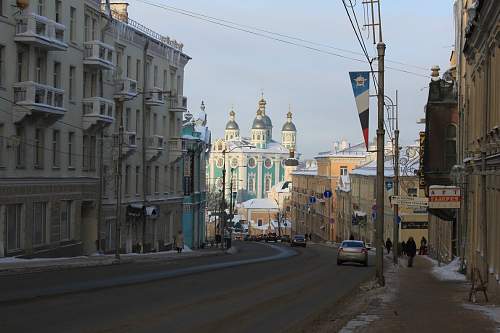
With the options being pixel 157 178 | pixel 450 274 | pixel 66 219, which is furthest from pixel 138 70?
pixel 450 274

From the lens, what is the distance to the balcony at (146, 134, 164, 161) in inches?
2379

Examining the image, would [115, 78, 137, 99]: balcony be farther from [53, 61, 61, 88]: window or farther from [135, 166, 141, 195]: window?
[53, 61, 61, 88]: window

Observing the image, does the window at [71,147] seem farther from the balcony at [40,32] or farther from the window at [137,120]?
the window at [137,120]

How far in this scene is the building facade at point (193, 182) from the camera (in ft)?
252

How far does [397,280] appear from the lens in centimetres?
3269

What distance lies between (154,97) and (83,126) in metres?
12.8

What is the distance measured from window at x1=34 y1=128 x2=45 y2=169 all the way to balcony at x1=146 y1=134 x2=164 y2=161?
1775cm

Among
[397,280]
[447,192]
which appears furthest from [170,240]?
[447,192]

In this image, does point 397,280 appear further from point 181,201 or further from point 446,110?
point 181,201

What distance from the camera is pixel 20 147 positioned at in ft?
133

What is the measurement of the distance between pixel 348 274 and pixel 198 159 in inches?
1826

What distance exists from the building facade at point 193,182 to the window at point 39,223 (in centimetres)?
3026

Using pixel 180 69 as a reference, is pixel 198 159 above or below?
below

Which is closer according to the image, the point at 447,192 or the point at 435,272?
the point at 447,192
